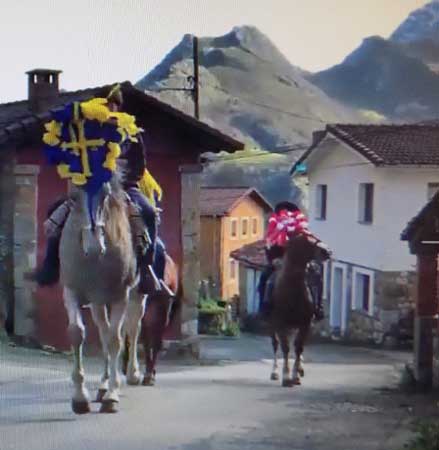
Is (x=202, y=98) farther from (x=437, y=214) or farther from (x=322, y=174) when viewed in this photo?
(x=437, y=214)

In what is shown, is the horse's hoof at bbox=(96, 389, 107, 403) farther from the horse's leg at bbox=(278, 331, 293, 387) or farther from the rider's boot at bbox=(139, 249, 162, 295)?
the horse's leg at bbox=(278, 331, 293, 387)

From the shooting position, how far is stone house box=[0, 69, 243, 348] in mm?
2039

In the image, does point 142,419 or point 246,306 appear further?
point 246,306

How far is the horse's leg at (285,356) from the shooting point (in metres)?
2.33

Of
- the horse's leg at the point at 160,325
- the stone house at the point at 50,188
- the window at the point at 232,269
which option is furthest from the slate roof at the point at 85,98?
the horse's leg at the point at 160,325

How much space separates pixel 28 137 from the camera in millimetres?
2008

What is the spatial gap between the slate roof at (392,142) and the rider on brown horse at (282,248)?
3.6 inches

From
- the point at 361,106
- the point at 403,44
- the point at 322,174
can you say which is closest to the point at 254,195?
the point at 322,174

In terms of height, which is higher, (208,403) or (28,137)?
(28,137)

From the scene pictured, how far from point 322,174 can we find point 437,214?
280 mm

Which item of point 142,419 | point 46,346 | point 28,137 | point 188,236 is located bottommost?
point 142,419

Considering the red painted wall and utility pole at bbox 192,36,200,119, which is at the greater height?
utility pole at bbox 192,36,200,119

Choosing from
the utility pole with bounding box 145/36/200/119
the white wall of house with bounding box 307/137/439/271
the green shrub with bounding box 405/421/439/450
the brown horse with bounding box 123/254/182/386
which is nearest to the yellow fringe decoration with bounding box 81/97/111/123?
the utility pole with bounding box 145/36/200/119

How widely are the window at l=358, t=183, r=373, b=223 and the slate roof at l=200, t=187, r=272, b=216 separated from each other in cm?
19
